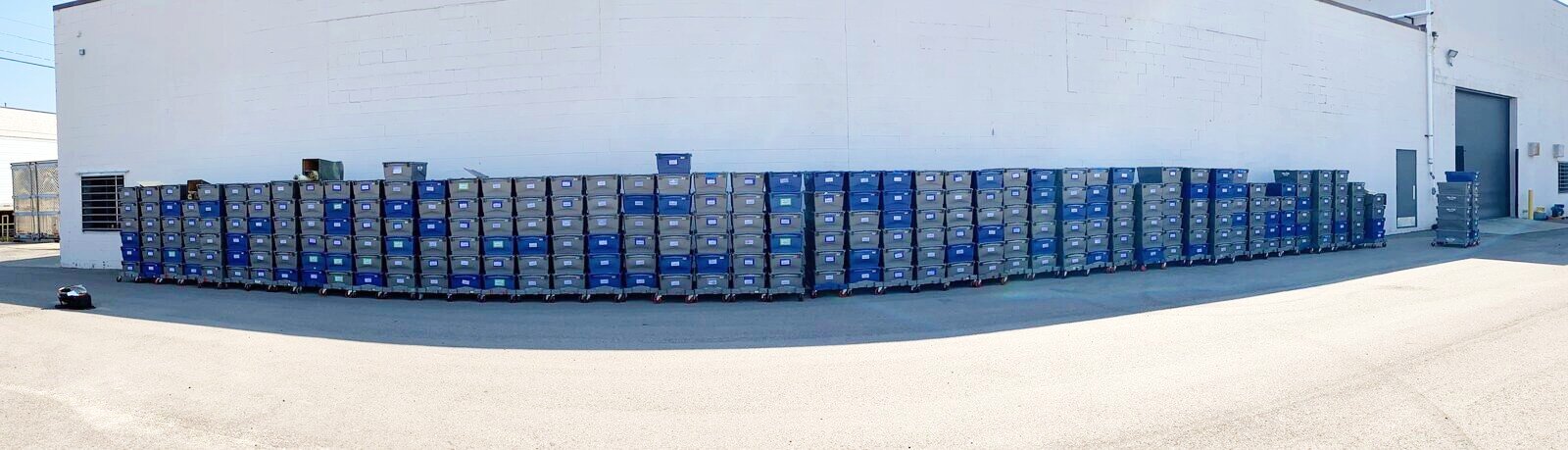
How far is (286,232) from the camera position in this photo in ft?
43.3

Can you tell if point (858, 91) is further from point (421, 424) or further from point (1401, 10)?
point (1401, 10)

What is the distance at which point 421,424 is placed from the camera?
555 centimetres

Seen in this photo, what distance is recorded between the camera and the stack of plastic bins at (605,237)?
1176 centimetres

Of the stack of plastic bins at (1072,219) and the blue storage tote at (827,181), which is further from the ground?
the blue storage tote at (827,181)

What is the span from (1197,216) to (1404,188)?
12534 mm

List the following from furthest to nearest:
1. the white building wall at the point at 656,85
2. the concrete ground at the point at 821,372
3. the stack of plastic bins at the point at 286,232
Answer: the white building wall at the point at 656,85 < the stack of plastic bins at the point at 286,232 < the concrete ground at the point at 821,372

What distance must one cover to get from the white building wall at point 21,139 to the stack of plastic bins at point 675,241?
38.1 meters

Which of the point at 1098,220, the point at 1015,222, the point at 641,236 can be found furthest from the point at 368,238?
the point at 1098,220

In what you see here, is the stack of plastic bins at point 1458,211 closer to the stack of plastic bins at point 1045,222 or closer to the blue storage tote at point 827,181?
the stack of plastic bins at point 1045,222

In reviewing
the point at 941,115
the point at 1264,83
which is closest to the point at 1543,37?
the point at 1264,83

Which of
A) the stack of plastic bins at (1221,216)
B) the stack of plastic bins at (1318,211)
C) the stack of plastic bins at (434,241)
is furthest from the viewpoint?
the stack of plastic bins at (1318,211)

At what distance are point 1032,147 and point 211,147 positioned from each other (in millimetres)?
16562

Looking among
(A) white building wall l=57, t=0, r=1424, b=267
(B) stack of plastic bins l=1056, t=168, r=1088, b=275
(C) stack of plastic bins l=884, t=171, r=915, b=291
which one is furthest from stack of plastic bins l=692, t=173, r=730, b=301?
(B) stack of plastic bins l=1056, t=168, r=1088, b=275

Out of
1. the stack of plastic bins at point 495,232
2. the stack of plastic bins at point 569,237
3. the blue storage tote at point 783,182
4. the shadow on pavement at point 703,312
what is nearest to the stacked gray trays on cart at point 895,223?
the shadow on pavement at point 703,312
